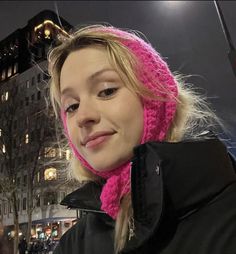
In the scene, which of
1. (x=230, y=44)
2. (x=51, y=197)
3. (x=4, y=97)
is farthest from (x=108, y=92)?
(x=51, y=197)

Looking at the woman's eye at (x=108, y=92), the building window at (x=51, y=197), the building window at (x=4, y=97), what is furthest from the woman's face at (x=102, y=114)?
the building window at (x=4, y=97)

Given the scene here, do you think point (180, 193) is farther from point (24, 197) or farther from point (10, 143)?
point (24, 197)

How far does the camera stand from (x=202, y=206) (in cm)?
49

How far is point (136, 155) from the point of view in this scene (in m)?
0.50

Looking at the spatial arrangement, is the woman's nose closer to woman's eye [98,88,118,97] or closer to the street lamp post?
woman's eye [98,88,118,97]

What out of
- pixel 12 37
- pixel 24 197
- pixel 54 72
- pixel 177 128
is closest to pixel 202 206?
pixel 177 128

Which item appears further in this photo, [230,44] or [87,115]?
[230,44]

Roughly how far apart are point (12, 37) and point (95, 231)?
426 inches

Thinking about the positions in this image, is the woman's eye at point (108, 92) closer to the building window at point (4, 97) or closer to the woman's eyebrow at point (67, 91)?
the woman's eyebrow at point (67, 91)

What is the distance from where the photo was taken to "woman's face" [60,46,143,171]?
0.54m

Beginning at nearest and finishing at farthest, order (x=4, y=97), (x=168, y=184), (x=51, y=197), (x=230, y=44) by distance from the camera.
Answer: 1. (x=168, y=184)
2. (x=230, y=44)
3. (x=4, y=97)
4. (x=51, y=197)

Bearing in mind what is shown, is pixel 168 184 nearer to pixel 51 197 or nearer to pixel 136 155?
pixel 136 155

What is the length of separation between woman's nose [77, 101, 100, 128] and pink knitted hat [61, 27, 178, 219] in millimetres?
74

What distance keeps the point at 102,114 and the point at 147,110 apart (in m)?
0.07
